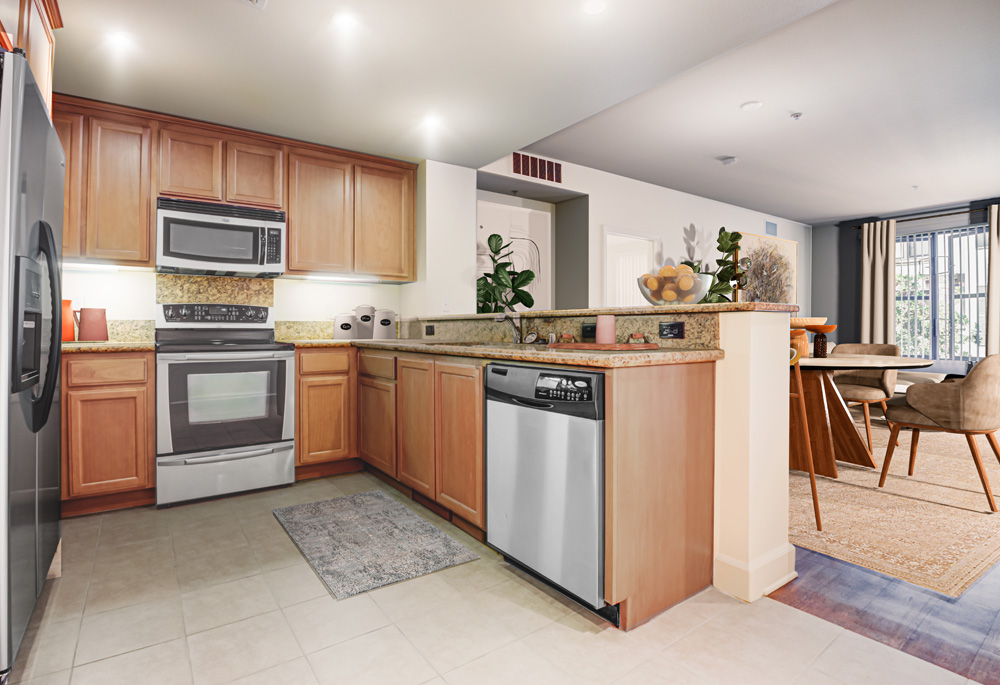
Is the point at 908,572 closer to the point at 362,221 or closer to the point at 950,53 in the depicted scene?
the point at 950,53

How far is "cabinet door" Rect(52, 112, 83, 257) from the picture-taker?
10.00ft

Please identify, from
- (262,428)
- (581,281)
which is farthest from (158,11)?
(581,281)

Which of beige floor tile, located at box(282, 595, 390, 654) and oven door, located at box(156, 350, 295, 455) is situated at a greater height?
oven door, located at box(156, 350, 295, 455)

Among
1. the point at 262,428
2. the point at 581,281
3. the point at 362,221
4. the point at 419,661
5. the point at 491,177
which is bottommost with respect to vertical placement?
the point at 419,661

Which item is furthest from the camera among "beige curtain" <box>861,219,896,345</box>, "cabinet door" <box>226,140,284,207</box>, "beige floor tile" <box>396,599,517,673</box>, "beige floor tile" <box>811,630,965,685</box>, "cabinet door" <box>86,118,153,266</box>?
"beige curtain" <box>861,219,896,345</box>

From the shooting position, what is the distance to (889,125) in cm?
417

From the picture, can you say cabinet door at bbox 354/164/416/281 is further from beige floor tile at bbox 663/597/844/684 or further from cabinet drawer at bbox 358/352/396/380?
beige floor tile at bbox 663/597/844/684

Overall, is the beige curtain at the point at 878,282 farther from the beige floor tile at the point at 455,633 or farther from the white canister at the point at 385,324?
the beige floor tile at the point at 455,633

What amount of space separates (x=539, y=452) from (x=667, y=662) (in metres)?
0.76

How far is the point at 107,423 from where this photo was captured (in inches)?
114

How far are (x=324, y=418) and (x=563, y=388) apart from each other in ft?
7.58

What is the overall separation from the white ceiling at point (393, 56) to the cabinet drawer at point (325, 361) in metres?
1.54

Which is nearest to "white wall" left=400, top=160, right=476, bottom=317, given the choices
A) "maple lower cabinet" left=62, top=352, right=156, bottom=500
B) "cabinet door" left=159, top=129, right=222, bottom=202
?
"cabinet door" left=159, top=129, right=222, bottom=202

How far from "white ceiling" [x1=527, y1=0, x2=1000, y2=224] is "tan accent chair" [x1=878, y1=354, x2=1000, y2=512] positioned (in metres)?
1.87
